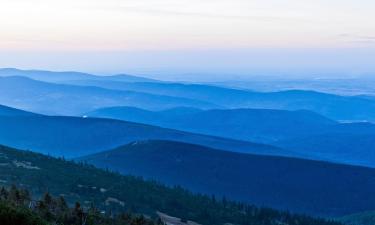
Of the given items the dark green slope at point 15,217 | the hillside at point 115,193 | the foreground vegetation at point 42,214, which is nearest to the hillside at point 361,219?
the hillside at point 115,193

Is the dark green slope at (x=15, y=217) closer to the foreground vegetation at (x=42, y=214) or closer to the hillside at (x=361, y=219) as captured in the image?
the foreground vegetation at (x=42, y=214)

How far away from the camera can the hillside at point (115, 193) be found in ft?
340

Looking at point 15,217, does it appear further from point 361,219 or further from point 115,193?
point 361,219

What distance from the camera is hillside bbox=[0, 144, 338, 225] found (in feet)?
340

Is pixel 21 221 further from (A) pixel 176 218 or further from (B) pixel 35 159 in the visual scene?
(B) pixel 35 159

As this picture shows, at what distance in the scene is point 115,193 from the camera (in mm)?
112938

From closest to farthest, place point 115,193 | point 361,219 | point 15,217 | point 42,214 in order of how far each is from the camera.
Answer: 1. point 15,217
2. point 42,214
3. point 115,193
4. point 361,219

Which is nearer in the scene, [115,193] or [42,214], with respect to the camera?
[42,214]

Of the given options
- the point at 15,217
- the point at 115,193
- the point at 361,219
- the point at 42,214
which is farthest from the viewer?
the point at 361,219

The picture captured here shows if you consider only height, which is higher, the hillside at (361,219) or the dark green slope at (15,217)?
the dark green slope at (15,217)

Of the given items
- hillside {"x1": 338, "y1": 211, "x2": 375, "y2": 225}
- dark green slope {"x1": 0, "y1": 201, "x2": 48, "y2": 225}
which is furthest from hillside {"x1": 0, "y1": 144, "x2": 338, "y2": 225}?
dark green slope {"x1": 0, "y1": 201, "x2": 48, "y2": 225}

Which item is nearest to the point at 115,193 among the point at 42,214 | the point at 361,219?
the point at 361,219

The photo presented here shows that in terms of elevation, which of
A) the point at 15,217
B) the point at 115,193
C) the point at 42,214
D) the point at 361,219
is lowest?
the point at 361,219

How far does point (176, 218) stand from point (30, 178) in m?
26.1
